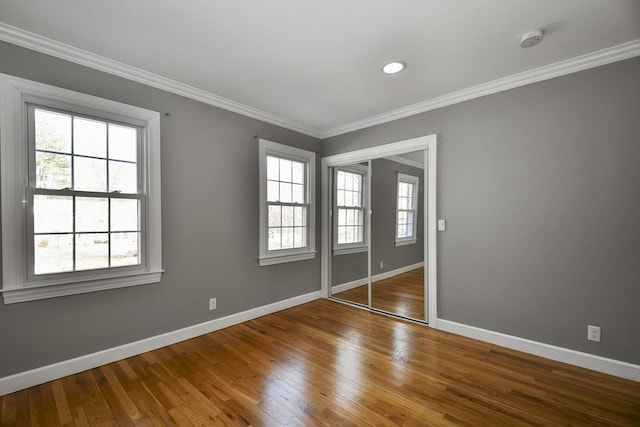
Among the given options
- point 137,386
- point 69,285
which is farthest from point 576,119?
point 69,285

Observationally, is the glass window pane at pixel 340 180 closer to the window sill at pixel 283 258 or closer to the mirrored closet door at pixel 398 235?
the mirrored closet door at pixel 398 235

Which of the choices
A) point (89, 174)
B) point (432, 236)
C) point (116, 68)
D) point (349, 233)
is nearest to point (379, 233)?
point (349, 233)

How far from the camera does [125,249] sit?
8.65 ft

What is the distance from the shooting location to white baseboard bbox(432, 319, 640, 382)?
2270 millimetres

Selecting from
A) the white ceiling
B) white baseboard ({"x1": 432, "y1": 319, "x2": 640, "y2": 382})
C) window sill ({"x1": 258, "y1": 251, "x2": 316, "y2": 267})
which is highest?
the white ceiling

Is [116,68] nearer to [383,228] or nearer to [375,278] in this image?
[383,228]

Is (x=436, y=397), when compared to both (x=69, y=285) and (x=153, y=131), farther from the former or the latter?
(x=153, y=131)

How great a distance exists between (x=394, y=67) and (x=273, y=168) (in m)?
1.99

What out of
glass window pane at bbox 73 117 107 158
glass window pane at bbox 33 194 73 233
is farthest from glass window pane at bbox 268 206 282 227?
glass window pane at bbox 33 194 73 233

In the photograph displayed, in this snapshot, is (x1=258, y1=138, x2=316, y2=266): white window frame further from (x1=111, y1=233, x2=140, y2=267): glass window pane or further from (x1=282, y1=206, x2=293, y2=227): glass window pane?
(x1=111, y1=233, x2=140, y2=267): glass window pane

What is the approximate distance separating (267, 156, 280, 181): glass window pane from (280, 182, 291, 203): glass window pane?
0.46ft

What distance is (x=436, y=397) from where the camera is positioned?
2033mm

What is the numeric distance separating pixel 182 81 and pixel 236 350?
8.91 feet

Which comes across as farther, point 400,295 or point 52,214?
point 400,295
